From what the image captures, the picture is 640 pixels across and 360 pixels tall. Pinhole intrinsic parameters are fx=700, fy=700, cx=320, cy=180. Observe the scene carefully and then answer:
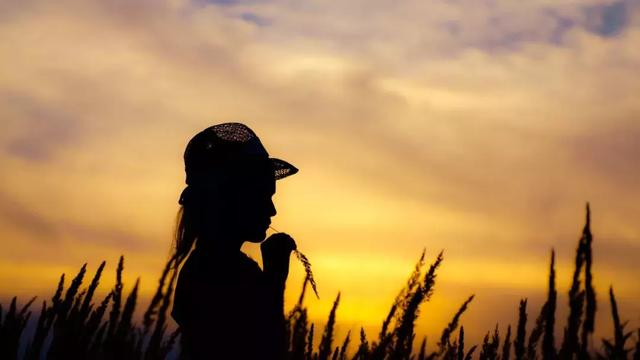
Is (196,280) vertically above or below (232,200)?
below

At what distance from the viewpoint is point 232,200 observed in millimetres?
3762

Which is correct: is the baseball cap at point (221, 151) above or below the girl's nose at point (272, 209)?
above

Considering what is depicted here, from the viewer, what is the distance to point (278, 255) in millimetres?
3547

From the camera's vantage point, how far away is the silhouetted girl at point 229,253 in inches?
133

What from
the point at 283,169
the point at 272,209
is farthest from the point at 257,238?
the point at 283,169

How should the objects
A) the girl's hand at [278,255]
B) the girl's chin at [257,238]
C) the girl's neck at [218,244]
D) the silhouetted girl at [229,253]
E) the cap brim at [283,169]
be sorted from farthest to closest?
the cap brim at [283,169], the girl's chin at [257,238], the girl's neck at [218,244], the girl's hand at [278,255], the silhouetted girl at [229,253]

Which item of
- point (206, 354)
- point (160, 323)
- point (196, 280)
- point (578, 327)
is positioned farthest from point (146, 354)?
point (578, 327)

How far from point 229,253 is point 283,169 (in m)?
0.85

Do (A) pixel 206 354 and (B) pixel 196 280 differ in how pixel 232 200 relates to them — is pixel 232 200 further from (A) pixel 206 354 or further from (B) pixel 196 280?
(A) pixel 206 354

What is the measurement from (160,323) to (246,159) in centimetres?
168

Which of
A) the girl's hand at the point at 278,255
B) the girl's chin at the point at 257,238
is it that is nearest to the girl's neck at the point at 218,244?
the girl's chin at the point at 257,238

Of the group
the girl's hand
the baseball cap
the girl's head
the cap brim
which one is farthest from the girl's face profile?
the cap brim

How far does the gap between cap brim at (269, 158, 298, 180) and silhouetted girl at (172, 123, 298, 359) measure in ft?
0.74

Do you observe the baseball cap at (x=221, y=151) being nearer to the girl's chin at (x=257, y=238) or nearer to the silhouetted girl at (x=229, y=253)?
the silhouetted girl at (x=229, y=253)
